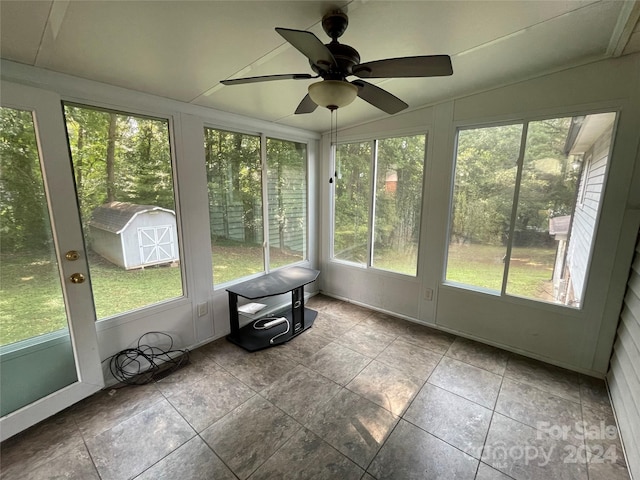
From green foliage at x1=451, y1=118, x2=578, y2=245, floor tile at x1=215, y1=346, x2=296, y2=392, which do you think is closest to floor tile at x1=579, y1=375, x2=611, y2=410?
green foliage at x1=451, y1=118, x2=578, y2=245

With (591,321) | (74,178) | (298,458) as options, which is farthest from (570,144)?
(74,178)

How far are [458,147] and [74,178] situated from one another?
3187mm

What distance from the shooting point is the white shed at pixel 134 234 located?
2.02 meters

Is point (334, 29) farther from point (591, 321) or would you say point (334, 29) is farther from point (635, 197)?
point (591, 321)

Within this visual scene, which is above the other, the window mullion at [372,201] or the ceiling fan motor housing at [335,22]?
the ceiling fan motor housing at [335,22]

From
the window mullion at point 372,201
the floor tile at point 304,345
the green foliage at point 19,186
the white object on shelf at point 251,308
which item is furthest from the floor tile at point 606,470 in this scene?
the green foliage at point 19,186

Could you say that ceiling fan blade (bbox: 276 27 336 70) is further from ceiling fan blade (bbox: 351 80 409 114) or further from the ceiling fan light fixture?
ceiling fan blade (bbox: 351 80 409 114)

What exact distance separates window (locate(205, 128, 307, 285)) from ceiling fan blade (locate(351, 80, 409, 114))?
5.43ft

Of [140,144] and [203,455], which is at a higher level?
[140,144]

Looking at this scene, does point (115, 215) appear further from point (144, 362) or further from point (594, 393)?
point (594, 393)

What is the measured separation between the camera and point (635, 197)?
1.88 m

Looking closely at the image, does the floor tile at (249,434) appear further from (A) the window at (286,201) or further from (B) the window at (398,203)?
(B) the window at (398,203)

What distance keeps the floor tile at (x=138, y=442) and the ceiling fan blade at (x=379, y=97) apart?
2311 millimetres

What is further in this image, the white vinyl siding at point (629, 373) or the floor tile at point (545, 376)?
the floor tile at point (545, 376)
